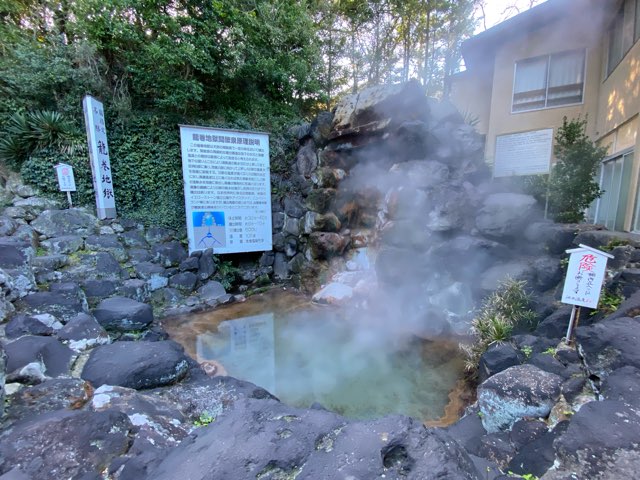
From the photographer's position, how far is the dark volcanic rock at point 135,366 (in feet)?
8.28

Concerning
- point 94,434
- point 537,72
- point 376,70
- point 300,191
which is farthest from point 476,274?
point 376,70

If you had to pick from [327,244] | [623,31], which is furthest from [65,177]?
[623,31]

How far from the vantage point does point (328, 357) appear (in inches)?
176

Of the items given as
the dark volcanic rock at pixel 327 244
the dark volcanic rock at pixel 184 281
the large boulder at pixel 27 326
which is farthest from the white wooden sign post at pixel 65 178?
the dark volcanic rock at pixel 327 244

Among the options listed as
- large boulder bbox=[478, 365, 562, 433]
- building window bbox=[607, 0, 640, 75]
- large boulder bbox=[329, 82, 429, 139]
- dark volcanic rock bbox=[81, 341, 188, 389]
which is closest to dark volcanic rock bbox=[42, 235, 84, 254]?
dark volcanic rock bbox=[81, 341, 188, 389]

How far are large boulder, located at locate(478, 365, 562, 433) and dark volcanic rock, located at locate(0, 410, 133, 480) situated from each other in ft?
9.51

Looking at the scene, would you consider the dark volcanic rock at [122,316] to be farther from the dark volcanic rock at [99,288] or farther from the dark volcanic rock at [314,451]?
the dark volcanic rock at [314,451]

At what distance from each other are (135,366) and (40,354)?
0.83m

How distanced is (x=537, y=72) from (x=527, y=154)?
366cm

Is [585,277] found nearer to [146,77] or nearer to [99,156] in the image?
[99,156]

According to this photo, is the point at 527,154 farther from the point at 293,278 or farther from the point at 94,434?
the point at 94,434

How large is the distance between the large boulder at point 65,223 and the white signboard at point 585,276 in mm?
8092

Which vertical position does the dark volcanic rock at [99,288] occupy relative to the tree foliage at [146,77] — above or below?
below

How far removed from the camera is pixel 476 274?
18.2 ft
